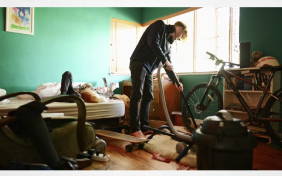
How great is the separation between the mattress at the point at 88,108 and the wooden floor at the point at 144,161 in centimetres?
54

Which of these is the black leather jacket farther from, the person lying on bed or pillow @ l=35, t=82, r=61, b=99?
pillow @ l=35, t=82, r=61, b=99

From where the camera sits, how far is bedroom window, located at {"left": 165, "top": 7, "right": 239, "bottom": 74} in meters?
3.28

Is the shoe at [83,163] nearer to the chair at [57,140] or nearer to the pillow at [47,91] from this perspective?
the chair at [57,140]

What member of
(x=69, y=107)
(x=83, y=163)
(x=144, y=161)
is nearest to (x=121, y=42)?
(x=69, y=107)

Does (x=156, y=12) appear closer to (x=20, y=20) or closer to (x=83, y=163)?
(x=20, y=20)

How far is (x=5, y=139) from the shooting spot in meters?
1.06

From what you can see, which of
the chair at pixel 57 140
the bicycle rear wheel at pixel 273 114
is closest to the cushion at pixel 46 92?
the chair at pixel 57 140

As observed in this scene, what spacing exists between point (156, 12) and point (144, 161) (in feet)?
12.4

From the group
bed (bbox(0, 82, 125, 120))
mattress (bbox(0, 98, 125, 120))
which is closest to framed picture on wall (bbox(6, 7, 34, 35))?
bed (bbox(0, 82, 125, 120))

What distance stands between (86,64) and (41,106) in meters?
3.15

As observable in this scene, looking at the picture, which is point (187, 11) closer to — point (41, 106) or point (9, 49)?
point (9, 49)

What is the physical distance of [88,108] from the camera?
2.34 m

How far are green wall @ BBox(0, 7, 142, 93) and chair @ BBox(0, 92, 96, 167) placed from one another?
2540 millimetres
